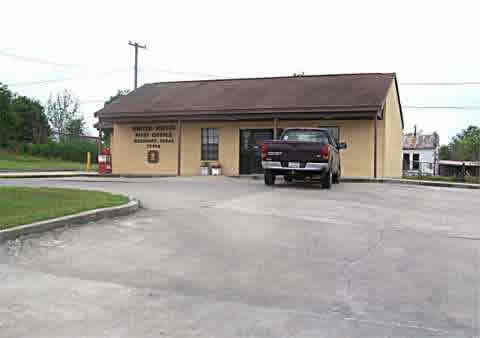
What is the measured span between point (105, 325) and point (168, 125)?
19905 millimetres

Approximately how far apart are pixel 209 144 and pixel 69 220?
15.6m

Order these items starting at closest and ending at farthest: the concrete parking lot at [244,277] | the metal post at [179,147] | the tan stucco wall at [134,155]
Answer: the concrete parking lot at [244,277] → the metal post at [179,147] → the tan stucco wall at [134,155]

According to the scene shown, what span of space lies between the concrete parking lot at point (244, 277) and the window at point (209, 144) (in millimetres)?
13786

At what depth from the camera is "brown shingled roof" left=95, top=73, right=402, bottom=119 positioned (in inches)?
771

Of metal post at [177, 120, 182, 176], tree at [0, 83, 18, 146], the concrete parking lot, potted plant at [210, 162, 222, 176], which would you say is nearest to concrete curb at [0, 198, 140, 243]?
the concrete parking lot

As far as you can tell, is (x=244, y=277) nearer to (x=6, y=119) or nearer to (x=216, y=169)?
(x=216, y=169)

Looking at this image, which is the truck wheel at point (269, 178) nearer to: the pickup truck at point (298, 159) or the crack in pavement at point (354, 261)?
the pickup truck at point (298, 159)

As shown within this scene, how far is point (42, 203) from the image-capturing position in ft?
29.0

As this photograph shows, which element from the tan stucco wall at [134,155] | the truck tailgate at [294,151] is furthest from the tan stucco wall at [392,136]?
the tan stucco wall at [134,155]

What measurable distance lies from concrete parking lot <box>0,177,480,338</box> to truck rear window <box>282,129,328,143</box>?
671 centimetres

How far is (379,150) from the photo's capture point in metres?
20.4

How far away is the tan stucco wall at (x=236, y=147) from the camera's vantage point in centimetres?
2022

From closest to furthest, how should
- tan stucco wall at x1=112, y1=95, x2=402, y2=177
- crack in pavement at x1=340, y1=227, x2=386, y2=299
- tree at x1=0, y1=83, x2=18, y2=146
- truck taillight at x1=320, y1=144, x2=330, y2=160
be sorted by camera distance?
1. crack in pavement at x1=340, y1=227, x2=386, y2=299
2. truck taillight at x1=320, y1=144, x2=330, y2=160
3. tan stucco wall at x1=112, y1=95, x2=402, y2=177
4. tree at x1=0, y1=83, x2=18, y2=146

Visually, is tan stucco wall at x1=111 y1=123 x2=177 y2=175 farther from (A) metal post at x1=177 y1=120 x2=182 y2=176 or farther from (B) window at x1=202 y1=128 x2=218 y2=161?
(B) window at x1=202 y1=128 x2=218 y2=161
